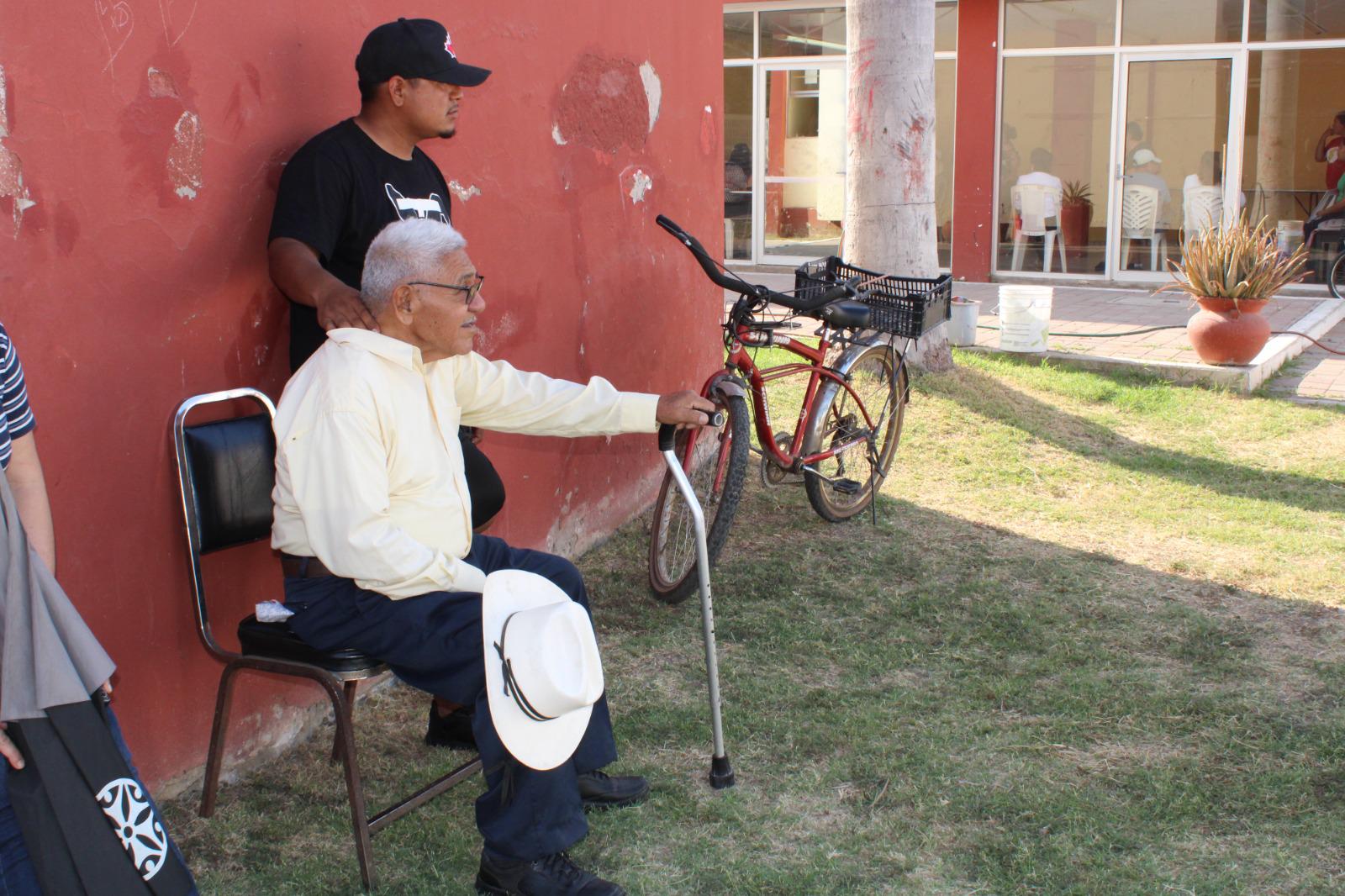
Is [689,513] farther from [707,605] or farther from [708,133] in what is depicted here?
[708,133]

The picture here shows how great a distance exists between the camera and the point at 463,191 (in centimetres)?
419

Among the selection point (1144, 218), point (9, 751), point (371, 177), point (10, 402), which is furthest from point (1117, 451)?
point (1144, 218)

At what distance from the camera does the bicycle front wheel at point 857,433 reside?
5.36 m

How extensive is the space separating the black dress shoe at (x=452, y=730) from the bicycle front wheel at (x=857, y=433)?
2.19 m

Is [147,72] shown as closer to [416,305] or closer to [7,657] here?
[416,305]

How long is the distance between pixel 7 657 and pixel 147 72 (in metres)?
1.54

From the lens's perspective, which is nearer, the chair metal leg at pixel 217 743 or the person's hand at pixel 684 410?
the chair metal leg at pixel 217 743

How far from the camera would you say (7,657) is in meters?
2.02

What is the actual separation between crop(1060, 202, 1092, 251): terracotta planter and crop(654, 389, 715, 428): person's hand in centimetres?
1139

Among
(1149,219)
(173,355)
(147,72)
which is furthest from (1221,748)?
(1149,219)

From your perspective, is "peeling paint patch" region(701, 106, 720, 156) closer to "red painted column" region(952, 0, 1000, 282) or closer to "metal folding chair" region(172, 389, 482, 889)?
"metal folding chair" region(172, 389, 482, 889)

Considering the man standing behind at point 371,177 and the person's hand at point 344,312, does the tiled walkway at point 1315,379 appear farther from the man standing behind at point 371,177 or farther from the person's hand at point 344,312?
the person's hand at point 344,312

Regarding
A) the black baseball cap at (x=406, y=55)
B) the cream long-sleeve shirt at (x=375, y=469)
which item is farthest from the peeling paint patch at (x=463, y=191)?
the cream long-sleeve shirt at (x=375, y=469)

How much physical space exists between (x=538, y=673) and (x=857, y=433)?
10.7ft
